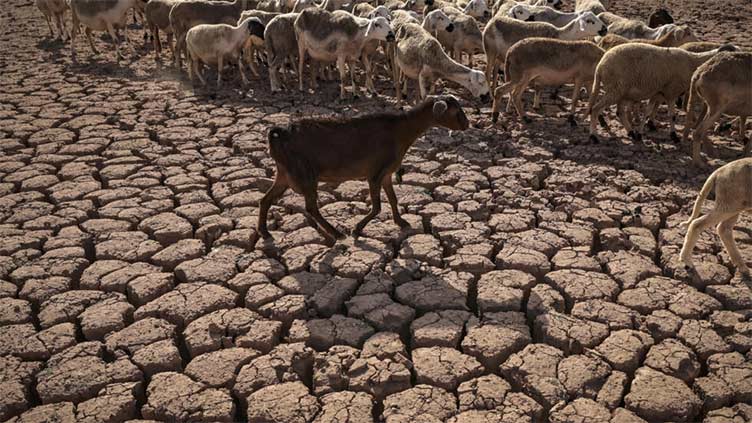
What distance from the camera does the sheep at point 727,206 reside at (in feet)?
17.9

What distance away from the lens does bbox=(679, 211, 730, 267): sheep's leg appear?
566cm

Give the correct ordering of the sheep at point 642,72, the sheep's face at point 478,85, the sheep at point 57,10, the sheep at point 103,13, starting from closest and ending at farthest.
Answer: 1. the sheep at point 642,72
2. the sheep's face at point 478,85
3. the sheep at point 103,13
4. the sheep at point 57,10

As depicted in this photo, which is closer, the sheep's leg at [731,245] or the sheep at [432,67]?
the sheep's leg at [731,245]

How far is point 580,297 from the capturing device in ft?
18.0

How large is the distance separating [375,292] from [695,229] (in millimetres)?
2916

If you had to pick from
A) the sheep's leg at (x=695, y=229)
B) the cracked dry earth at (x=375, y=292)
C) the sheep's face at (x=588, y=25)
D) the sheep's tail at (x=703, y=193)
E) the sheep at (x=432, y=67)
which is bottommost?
the cracked dry earth at (x=375, y=292)

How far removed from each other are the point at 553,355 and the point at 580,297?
0.87 metres

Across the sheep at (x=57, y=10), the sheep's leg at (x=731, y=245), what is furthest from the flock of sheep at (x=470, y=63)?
the sheep at (x=57, y=10)

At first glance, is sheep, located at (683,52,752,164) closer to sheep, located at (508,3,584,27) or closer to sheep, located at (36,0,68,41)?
sheep, located at (508,3,584,27)

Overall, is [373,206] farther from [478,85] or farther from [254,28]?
[254,28]

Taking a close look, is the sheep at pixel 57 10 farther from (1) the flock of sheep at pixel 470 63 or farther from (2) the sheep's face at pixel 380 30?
(2) the sheep's face at pixel 380 30

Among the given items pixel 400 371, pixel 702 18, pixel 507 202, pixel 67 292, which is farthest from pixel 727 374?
pixel 702 18

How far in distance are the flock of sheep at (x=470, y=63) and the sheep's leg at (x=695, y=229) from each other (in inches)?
0.4

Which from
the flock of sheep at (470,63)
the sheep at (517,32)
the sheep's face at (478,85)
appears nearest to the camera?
the flock of sheep at (470,63)
